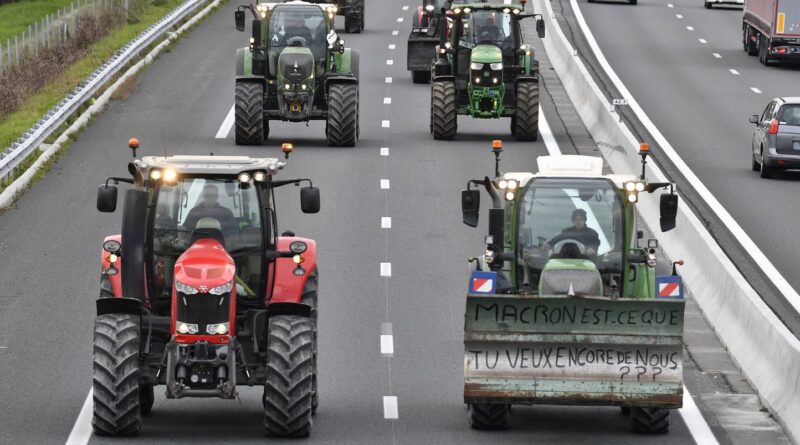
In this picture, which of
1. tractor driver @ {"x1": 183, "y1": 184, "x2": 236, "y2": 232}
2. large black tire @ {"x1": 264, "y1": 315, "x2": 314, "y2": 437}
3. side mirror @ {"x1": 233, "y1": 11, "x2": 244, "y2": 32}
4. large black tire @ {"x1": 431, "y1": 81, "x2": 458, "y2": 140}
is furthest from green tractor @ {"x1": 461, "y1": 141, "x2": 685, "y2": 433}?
side mirror @ {"x1": 233, "y1": 11, "x2": 244, "y2": 32}

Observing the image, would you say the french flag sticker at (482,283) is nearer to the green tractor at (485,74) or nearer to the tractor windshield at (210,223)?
the tractor windshield at (210,223)

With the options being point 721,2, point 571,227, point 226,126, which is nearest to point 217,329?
point 571,227

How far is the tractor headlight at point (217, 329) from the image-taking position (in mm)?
16531

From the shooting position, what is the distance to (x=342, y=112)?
37594 mm

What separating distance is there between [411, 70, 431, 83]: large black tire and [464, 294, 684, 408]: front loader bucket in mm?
31694

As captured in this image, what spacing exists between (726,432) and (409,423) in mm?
2926

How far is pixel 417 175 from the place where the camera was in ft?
115

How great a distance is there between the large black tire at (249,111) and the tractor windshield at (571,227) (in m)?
19.6

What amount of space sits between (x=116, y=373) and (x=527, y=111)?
22915mm

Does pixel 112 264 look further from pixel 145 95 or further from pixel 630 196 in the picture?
pixel 145 95

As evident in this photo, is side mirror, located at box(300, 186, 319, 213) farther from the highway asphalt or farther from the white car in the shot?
the white car

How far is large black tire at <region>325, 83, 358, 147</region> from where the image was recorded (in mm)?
37531

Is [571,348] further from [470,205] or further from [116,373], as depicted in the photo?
[116,373]

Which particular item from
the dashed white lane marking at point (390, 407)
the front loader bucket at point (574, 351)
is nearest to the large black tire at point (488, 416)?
the front loader bucket at point (574, 351)
